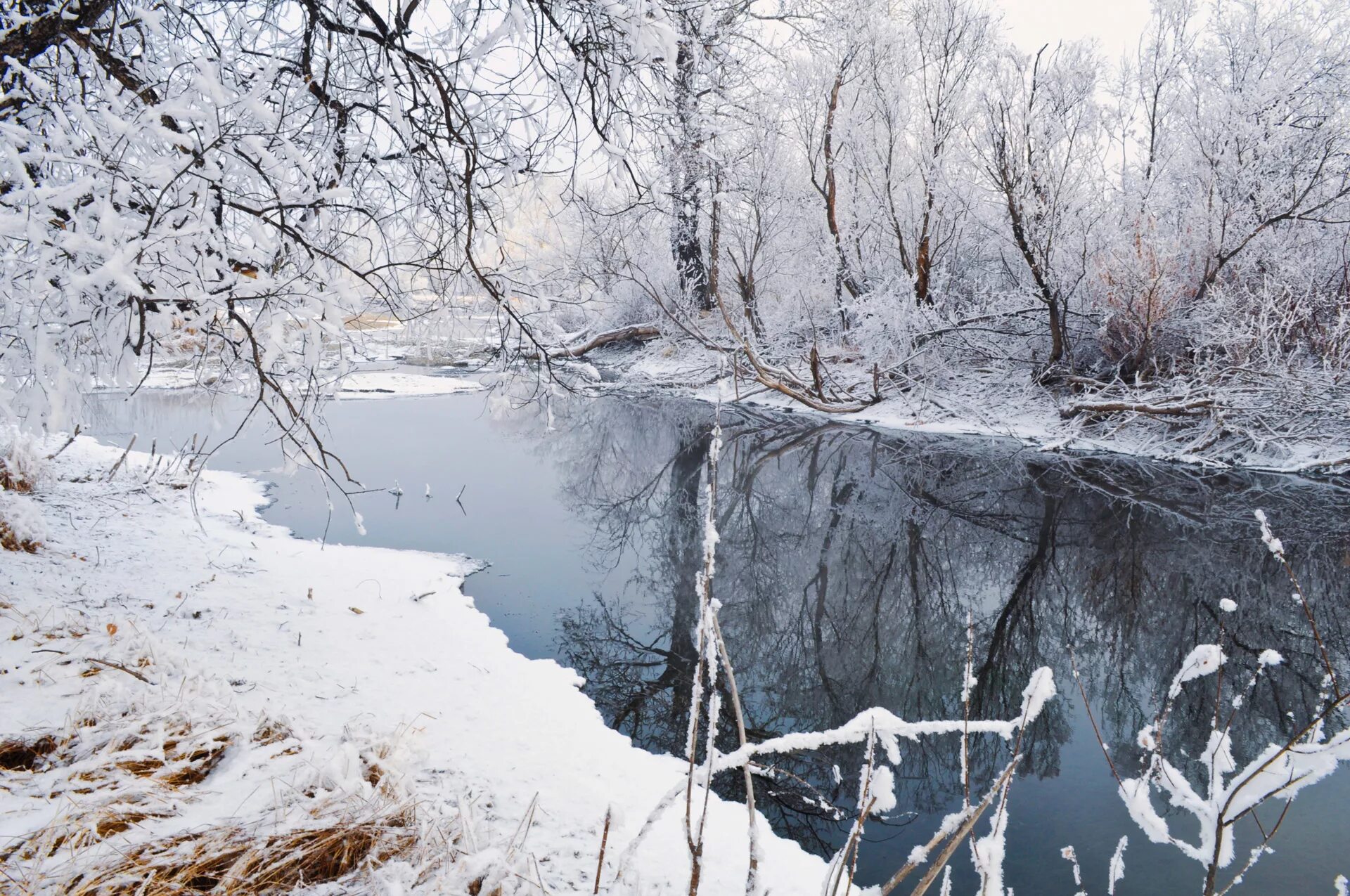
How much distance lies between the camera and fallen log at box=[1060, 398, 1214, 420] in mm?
9164

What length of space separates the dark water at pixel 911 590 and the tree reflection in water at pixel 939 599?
0.02 m

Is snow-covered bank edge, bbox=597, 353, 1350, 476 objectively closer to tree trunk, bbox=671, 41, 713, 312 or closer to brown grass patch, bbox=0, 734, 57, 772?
tree trunk, bbox=671, 41, 713, 312

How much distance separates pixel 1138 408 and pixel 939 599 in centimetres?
591

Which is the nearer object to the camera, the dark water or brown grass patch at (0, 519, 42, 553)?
the dark water

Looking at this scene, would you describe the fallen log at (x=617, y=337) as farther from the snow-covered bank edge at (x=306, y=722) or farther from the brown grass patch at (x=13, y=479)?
the snow-covered bank edge at (x=306, y=722)

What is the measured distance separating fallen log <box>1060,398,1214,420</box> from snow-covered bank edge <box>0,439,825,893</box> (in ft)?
28.1

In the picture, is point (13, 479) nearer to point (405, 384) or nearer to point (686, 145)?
point (686, 145)

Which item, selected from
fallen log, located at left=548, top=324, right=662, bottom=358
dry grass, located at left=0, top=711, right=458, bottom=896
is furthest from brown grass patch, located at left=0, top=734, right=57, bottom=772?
fallen log, located at left=548, top=324, right=662, bottom=358

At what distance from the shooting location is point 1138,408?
9.65 m

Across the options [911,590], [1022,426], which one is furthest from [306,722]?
[1022,426]

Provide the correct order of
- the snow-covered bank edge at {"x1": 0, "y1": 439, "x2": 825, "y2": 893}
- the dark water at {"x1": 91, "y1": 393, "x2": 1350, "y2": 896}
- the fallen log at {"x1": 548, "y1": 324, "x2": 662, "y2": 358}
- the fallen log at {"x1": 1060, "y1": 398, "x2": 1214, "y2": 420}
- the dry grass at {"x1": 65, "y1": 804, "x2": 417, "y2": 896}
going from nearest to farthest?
the dry grass at {"x1": 65, "y1": 804, "x2": 417, "y2": 896} < the snow-covered bank edge at {"x1": 0, "y1": 439, "x2": 825, "y2": 893} < the dark water at {"x1": 91, "y1": 393, "x2": 1350, "y2": 896} < the fallen log at {"x1": 1060, "y1": 398, "x2": 1214, "y2": 420} < the fallen log at {"x1": 548, "y1": 324, "x2": 662, "y2": 358}

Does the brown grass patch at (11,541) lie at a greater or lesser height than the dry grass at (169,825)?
greater

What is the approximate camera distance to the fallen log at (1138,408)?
→ 30.1 feet

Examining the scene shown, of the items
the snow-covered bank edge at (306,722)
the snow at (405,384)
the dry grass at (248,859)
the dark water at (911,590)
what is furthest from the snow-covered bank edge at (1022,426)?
the dry grass at (248,859)
